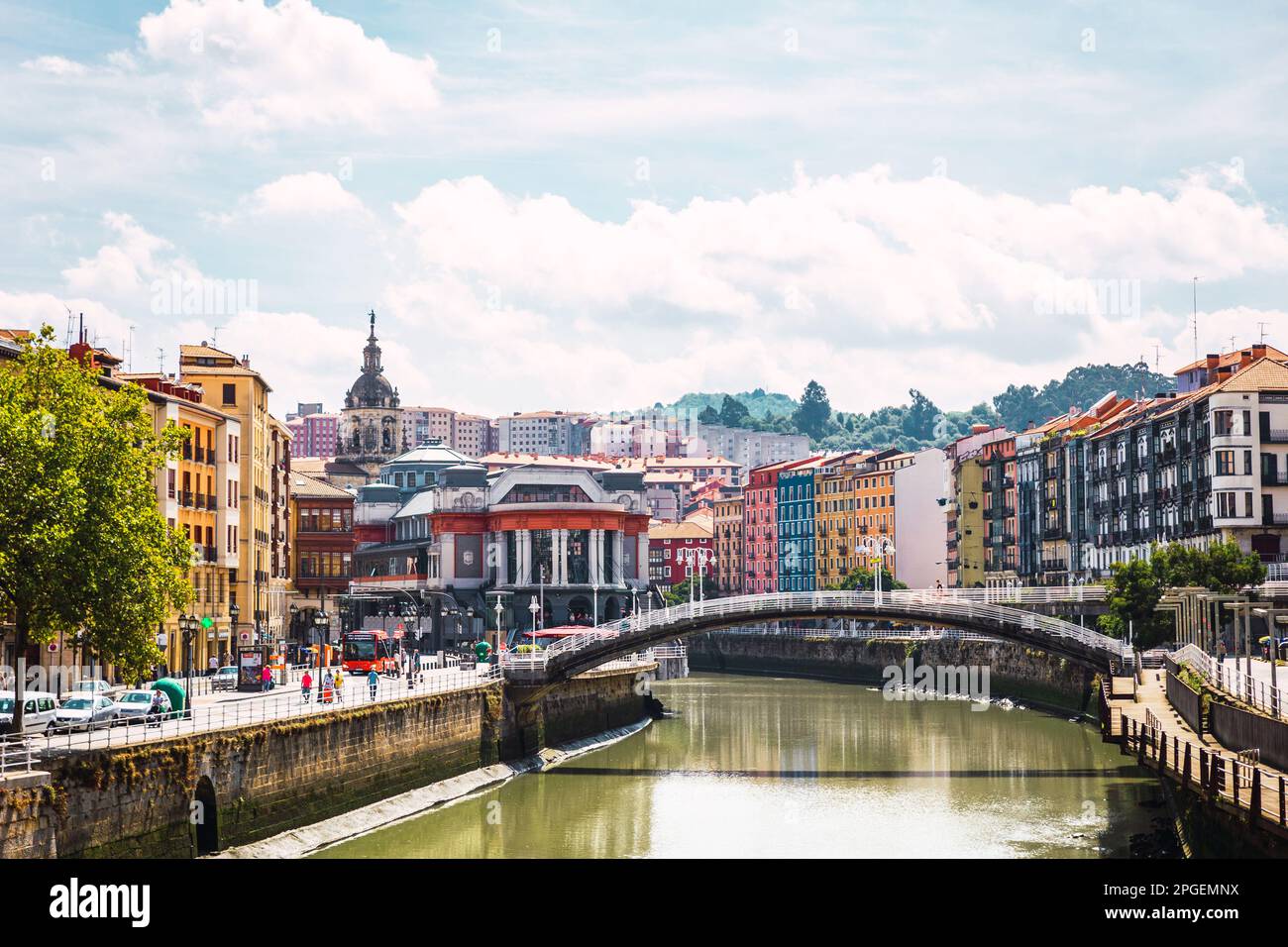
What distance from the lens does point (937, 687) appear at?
124m

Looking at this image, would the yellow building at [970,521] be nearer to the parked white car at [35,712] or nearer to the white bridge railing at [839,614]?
the white bridge railing at [839,614]

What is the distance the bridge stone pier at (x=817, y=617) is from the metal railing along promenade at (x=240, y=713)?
4.19 metres

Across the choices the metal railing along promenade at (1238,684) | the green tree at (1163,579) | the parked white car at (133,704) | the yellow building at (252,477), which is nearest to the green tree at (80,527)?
the parked white car at (133,704)

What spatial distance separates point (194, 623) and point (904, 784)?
2627 cm

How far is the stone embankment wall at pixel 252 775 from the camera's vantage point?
38.2 m

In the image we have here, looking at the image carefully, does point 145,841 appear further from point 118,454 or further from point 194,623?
point 194,623

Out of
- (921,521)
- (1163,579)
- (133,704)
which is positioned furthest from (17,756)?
(921,521)

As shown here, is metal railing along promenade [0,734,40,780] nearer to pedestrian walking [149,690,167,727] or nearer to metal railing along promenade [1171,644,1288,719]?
pedestrian walking [149,690,167,727]

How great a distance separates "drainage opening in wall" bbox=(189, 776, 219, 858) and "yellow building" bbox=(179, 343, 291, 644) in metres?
44.9

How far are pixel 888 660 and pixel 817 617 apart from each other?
54.9 meters

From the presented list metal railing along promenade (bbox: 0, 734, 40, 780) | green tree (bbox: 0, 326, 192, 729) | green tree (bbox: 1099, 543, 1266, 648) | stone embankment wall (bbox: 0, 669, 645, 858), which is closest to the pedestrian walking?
stone embankment wall (bbox: 0, 669, 645, 858)

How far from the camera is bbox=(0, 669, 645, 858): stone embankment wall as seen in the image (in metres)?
38.2

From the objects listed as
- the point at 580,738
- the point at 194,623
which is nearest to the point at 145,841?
the point at 194,623

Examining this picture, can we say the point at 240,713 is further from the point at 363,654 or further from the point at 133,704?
the point at 363,654
